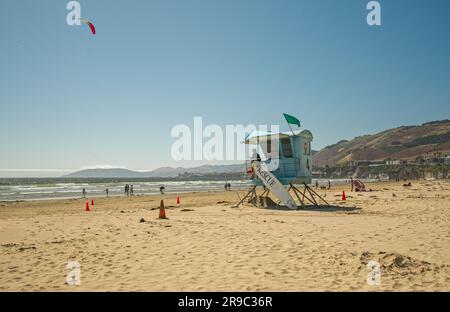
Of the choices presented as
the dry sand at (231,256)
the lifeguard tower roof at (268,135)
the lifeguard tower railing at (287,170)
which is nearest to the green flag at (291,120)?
the lifeguard tower roof at (268,135)

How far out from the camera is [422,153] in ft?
510

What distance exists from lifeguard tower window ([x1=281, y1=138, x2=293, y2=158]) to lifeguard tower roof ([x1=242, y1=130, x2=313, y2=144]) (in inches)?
11.9

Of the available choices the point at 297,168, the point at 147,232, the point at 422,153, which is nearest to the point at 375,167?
the point at 422,153

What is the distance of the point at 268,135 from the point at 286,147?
1.35 meters

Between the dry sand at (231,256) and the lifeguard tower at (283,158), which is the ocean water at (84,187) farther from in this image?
the dry sand at (231,256)

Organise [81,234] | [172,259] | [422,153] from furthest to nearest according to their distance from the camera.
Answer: [422,153] < [81,234] < [172,259]

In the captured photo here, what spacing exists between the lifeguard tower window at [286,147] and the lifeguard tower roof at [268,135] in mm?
304

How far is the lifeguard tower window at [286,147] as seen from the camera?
20656mm

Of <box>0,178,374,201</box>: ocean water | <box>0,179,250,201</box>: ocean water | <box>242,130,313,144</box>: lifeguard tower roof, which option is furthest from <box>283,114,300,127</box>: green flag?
<box>0,179,250,201</box>: ocean water

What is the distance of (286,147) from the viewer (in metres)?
20.7

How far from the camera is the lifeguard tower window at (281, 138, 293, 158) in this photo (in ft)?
67.8
